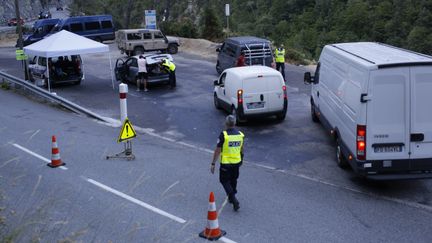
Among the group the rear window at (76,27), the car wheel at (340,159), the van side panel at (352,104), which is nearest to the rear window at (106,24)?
the rear window at (76,27)

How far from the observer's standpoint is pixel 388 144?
10445 millimetres

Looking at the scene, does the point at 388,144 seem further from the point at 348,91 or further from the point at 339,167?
the point at 339,167

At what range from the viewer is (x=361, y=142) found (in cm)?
1050

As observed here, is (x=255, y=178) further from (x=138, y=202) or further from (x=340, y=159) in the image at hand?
(x=138, y=202)

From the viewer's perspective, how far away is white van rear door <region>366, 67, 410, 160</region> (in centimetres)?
1030

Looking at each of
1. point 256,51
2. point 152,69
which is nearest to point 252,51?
point 256,51

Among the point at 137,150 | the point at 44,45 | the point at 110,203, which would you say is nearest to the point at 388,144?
the point at 110,203

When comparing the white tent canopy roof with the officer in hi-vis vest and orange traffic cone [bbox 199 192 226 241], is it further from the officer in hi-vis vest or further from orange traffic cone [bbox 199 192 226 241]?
orange traffic cone [bbox 199 192 226 241]

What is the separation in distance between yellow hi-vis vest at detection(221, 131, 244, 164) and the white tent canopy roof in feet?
50.7

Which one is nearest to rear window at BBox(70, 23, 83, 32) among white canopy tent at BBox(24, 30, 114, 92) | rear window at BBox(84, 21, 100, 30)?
rear window at BBox(84, 21, 100, 30)

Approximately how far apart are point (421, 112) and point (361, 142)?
1.29 m

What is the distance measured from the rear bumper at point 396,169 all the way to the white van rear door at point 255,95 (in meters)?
6.63

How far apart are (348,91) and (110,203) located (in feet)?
18.3

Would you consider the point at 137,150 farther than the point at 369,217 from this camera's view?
Yes
